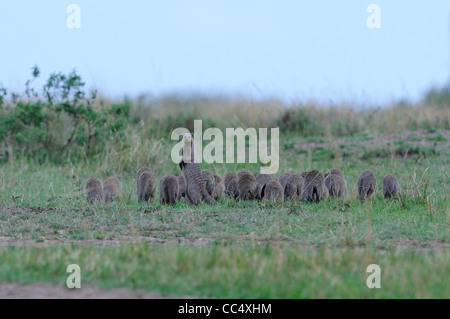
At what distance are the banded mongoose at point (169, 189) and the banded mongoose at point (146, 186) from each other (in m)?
0.29

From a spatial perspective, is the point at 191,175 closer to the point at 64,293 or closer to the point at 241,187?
the point at 241,187

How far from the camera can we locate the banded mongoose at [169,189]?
28.8ft

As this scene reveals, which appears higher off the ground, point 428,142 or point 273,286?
point 428,142

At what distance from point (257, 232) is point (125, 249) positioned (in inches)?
65.3

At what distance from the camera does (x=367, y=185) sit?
9195 millimetres

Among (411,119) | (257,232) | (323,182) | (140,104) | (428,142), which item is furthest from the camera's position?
(140,104)

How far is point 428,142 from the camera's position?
580 inches

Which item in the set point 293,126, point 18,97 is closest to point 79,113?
point 18,97

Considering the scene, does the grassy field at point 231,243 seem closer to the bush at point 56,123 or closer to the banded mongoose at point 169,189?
the banded mongoose at point 169,189

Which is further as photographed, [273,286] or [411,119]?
[411,119]

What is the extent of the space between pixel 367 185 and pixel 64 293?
541 centimetres
